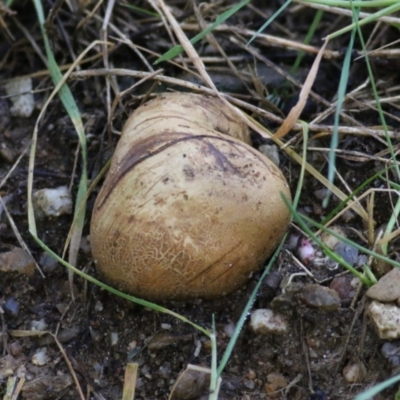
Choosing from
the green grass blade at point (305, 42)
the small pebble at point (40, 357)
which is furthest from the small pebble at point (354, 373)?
the green grass blade at point (305, 42)

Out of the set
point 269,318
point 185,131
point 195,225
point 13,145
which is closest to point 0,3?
point 13,145

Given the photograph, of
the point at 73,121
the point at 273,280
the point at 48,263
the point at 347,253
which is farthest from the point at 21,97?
the point at 347,253

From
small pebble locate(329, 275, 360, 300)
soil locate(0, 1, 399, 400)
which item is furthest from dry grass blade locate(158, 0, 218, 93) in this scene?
small pebble locate(329, 275, 360, 300)

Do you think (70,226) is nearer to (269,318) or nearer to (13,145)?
(13,145)

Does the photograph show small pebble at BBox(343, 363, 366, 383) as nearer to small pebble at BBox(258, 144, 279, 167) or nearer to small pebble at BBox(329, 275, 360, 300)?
small pebble at BBox(329, 275, 360, 300)

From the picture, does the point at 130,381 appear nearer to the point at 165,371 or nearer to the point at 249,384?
the point at 165,371

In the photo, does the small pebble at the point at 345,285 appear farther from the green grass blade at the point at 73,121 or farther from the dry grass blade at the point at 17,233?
the dry grass blade at the point at 17,233
